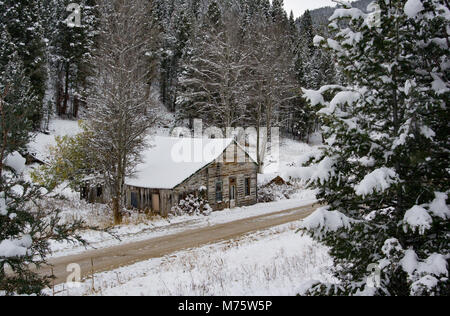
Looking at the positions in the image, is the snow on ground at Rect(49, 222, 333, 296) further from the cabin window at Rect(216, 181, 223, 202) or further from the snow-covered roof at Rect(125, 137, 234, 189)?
the cabin window at Rect(216, 181, 223, 202)

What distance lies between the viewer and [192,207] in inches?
885

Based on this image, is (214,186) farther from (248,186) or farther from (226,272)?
(226,272)

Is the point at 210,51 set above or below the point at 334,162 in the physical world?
above

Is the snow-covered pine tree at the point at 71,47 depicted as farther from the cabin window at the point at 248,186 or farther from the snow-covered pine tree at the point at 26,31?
the cabin window at the point at 248,186

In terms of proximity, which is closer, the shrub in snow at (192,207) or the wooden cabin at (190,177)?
the shrub in snow at (192,207)

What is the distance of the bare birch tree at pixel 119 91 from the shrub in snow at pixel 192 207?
3.94 m

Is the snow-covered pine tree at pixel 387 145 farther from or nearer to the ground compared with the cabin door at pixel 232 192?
farther from the ground

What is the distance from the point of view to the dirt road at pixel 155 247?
12320 millimetres

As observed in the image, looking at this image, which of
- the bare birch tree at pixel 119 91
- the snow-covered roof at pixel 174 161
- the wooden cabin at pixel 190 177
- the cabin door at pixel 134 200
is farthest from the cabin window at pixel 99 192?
the bare birch tree at pixel 119 91

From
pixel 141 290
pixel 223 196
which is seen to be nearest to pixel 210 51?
pixel 223 196

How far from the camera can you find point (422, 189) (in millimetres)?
5012
